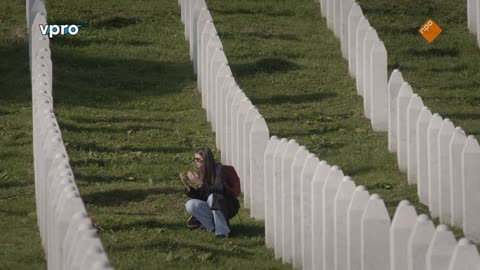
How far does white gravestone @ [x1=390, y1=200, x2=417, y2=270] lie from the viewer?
29.1ft

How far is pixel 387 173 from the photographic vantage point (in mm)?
15156

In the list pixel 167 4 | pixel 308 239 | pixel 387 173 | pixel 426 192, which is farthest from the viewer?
pixel 167 4

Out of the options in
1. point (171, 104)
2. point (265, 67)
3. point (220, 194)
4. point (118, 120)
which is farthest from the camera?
point (265, 67)

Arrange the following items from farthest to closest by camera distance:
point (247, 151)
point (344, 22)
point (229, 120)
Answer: point (344, 22), point (229, 120), point (247, 151)

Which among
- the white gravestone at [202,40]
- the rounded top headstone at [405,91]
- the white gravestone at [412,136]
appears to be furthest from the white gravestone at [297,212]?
the white gravestone at [202,40]

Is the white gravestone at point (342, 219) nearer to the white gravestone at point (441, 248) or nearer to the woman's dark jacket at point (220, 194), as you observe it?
the white gravestone at point (441, 248)

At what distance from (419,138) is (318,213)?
3.54 meters

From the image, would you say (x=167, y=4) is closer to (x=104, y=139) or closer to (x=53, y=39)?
(x=53, y=39)

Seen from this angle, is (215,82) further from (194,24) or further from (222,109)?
(194,24)

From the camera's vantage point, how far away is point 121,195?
576 inches

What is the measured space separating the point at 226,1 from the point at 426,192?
43.6 ft

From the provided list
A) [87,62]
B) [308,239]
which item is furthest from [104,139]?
[308,239]

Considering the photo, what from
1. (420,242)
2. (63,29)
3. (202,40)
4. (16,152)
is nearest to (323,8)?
(63,29)

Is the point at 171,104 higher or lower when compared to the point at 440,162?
higher
